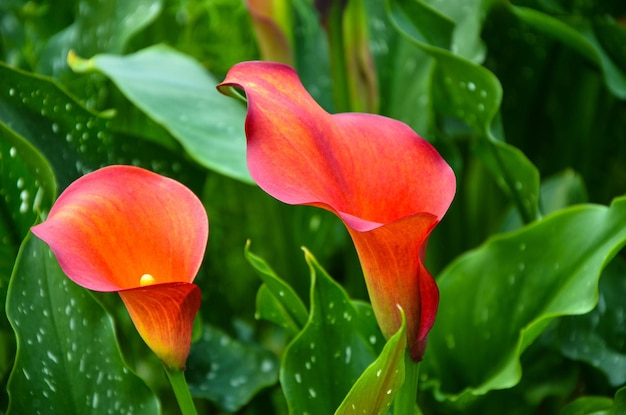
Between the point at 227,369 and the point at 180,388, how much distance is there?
0.24m

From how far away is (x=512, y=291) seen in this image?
0.61 m

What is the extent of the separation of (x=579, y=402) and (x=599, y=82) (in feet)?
1.68

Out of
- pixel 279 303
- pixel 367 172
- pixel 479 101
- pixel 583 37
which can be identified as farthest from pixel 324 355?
pixel 583 37

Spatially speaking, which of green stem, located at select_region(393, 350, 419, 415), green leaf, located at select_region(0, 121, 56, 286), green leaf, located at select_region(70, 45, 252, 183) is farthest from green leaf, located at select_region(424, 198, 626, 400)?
green leaf, located at select_region(0, 121, 56, 286)

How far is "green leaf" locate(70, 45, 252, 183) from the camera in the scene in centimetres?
66

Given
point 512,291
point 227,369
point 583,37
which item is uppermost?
point 583,37

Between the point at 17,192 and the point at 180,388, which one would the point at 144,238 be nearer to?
the point at 180,388

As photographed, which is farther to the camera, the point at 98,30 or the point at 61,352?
the point at 98,30

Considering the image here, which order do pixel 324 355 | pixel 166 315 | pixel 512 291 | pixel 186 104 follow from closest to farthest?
1. pixel 166 315
2. pixel 324 355
3. pixel 512 291
4. pixel 186 104

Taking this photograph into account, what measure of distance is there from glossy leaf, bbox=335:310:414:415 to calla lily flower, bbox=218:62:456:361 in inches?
0.8

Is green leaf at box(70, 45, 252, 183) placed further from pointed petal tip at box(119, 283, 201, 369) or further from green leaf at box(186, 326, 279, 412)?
pointed petal tip at box(119, 283, 201, 369)

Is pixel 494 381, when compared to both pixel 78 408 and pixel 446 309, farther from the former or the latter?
pixel 78 408

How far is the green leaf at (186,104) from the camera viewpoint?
0.66 metres

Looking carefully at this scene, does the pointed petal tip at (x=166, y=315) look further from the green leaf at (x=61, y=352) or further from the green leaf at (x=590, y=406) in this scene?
the green leaf at (x=590, y=406)
